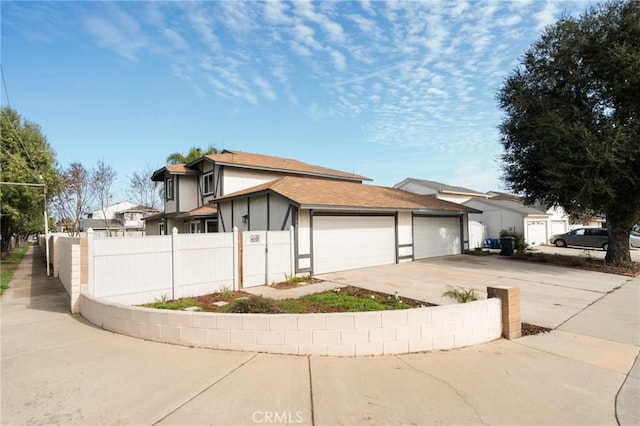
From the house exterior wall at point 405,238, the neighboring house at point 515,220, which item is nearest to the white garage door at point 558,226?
the neighboring house at point 515,220

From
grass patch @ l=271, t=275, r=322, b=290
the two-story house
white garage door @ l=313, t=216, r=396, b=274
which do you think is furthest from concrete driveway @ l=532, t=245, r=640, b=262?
grass patch @ l=271, t=275, r=322, b=290

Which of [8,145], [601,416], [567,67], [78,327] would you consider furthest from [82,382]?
[8,145]

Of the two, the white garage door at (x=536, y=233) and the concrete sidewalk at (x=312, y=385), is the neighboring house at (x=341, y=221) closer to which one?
Result: the concrete sidewalk at (x=312, y=385)

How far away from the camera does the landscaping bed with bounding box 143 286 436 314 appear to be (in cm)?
640

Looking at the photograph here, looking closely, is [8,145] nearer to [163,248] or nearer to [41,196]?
→ [41,196]

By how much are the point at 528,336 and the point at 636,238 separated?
85.9ft

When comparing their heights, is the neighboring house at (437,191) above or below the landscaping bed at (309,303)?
above

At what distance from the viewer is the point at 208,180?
20453 millimetres

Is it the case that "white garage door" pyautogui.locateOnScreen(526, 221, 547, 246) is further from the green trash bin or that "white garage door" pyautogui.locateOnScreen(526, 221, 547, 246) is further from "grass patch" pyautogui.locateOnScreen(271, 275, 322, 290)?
"grass patch" pyautogui.locateOnScreen(271, 275, 322, 290)

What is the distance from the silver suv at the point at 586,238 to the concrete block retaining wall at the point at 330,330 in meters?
23.6

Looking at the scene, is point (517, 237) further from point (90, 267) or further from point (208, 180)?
point (90, 267)

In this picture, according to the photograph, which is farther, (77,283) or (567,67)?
(567,67)

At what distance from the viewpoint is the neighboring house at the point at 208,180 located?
18812 mm

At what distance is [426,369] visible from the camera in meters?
4.49
